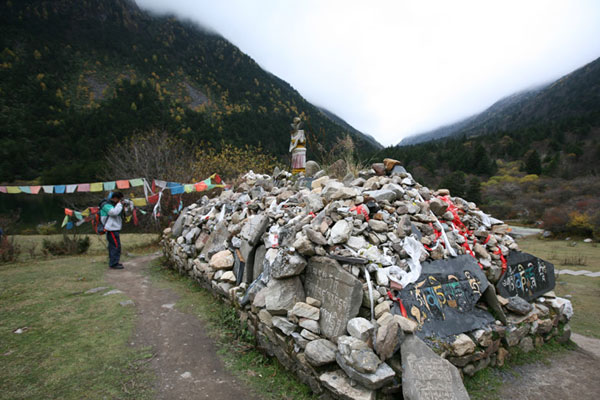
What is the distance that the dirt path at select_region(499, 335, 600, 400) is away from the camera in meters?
2.93

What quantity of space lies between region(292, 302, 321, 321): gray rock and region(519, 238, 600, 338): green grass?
5004mm

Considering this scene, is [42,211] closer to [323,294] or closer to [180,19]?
[323,294]

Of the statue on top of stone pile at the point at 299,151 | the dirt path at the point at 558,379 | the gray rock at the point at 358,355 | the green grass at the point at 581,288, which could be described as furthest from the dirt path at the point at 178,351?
the green grass at the point at 581,288

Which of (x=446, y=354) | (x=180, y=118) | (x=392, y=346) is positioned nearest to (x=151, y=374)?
(x=392, y=346)

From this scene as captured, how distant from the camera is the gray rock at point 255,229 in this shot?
429 centimetres

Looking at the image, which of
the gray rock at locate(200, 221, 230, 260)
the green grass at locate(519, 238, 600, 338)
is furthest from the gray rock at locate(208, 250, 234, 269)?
the green grass at locate(519, 238, 600, 338)

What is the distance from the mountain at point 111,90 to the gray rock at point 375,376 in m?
19.1

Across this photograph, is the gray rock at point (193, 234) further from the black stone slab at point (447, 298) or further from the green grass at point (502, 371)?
the green grass at point (502, 371)

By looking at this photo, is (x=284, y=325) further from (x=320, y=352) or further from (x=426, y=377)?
→ (x=426, y=377)

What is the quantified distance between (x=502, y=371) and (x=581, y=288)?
5974mm

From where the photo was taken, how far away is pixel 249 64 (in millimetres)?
69688

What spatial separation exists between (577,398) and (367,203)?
119 inches

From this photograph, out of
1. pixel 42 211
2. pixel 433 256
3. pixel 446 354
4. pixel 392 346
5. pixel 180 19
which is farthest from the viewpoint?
pixel 180 19

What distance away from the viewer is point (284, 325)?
304 centimetres
